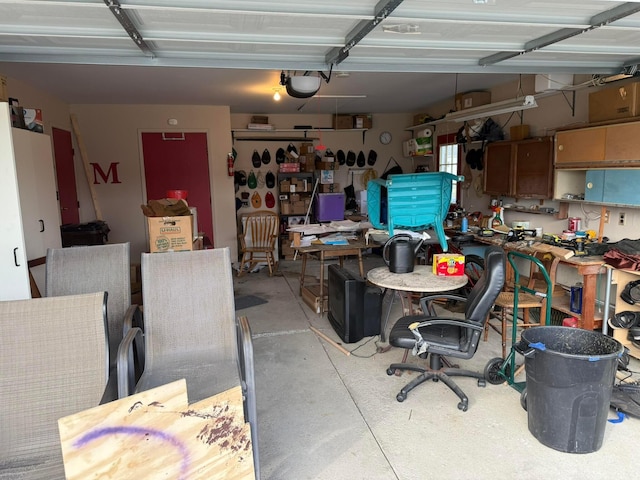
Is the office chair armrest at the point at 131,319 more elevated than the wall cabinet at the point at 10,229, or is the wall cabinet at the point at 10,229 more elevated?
the wall cabinet at the point at 10,229

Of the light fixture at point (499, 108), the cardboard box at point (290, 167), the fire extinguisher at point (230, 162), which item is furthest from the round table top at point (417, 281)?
the cardboard box at point (290, 167)

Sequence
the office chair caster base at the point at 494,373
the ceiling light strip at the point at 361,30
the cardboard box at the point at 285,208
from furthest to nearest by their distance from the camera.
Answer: the cardboard box at the point at 285,208 < the office chair caster base at the point at 494,373 < the ceiling light strip at the point at 361,30

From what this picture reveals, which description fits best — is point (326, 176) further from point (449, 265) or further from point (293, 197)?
point (449, 265)

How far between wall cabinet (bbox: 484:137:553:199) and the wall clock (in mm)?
2906

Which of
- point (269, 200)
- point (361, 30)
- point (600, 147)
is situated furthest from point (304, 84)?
point (269, 200)

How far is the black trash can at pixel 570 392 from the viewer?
217cm

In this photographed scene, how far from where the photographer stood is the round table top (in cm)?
311

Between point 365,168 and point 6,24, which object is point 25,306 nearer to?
point 6,24

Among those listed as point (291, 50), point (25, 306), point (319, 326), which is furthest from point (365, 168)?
point (25, 306)

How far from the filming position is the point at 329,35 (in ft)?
8.70

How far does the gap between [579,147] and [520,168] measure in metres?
0.95

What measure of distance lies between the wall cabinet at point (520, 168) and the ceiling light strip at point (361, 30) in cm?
272

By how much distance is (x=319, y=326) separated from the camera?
14.2 feet

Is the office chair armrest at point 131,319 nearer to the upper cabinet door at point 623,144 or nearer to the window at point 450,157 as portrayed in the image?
the upper cabinet door at point 623,144
